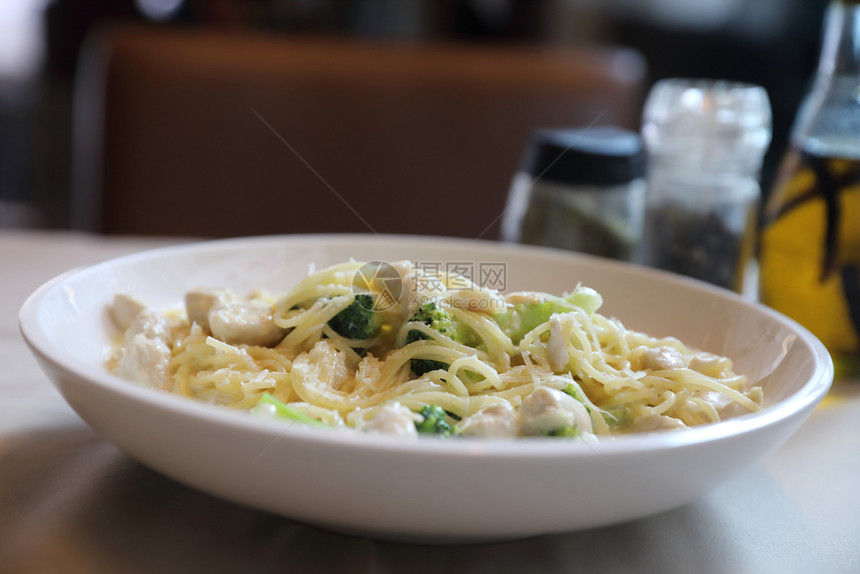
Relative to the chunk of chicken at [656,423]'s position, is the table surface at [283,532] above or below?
below

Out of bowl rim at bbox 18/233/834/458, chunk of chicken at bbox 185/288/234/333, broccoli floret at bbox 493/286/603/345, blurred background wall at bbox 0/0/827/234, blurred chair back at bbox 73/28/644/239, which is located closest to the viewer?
bowl rim at bbox 18/233/834/458

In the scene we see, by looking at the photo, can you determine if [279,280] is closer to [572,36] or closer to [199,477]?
[199,477]

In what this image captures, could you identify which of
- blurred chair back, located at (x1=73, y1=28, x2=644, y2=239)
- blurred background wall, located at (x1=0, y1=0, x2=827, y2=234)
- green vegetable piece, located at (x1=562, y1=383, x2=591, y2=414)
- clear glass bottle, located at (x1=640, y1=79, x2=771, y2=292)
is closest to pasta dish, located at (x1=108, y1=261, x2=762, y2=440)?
green vegetable piece, located at (x1=562, y1=383, x2=591, y2=414)

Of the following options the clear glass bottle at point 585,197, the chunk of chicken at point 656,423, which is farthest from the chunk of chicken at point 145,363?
the clear glass bottle at point 585,197

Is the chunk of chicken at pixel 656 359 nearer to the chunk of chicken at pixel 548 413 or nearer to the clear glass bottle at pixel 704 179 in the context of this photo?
the chunk of chicken at pixel 548 413

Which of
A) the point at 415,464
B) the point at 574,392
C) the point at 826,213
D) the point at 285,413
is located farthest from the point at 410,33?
the point at 415,464

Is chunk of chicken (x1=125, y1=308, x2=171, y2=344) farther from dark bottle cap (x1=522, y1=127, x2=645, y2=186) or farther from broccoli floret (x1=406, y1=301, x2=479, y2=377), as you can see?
dark bottle cap (x1=522, y1=127, x2=645, y2=186)
